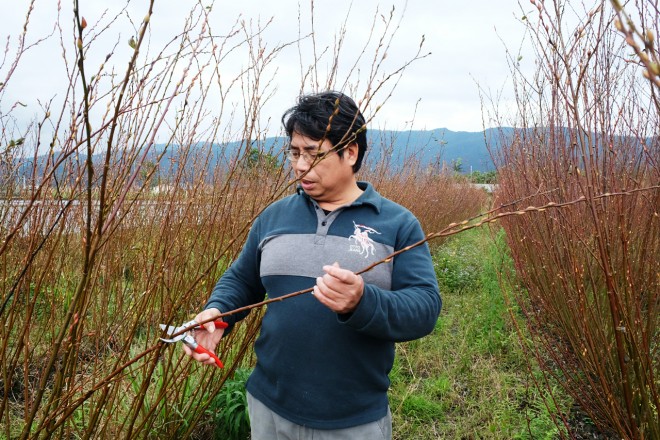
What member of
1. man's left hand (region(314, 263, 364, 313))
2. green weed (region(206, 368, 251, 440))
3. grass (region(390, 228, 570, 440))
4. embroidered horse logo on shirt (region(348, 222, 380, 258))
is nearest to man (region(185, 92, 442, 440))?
embroidered horse logo on shirt (region(348, 222, 380, 258))

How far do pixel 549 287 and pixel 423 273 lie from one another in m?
2.00

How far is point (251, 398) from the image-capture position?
60.9 inches

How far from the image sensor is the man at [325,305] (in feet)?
4.44

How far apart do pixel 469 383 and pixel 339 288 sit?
8.75ft

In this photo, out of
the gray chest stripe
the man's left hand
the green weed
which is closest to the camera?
the man's left hand

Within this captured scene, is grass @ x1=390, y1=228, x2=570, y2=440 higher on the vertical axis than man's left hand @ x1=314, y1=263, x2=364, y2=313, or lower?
lower

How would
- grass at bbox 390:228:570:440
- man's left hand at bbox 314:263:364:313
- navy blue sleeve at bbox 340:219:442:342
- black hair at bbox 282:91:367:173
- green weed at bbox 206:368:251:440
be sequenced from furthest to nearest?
1. grass at bbox 390:228:570:440
2. green weed at bbox 206:368:251:440
3. black hair at bbox 282:91:367:173
4. navy blue sleeve at bbox 340:219:442:342
5. man's left hand at bbox 314:263:364:313

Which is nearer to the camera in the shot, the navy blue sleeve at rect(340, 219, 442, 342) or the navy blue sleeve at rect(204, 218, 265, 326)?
the navy blue sleeve at rect(340, 219, 442, 342)

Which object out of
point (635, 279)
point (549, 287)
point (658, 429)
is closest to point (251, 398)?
point (658, 429)

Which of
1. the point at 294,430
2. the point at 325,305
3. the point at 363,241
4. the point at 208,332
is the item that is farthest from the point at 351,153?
the point at 294,430

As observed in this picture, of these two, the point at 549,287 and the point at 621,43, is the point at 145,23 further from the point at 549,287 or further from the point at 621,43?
the point at 549,287

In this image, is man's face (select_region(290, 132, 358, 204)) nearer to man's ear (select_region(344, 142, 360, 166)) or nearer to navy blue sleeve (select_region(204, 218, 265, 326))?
man's ear (select_region(344, 142, 360, 166))

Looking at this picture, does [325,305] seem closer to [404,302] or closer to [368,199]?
[404,302]

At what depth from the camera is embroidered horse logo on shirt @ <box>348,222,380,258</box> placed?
4.58 ft
